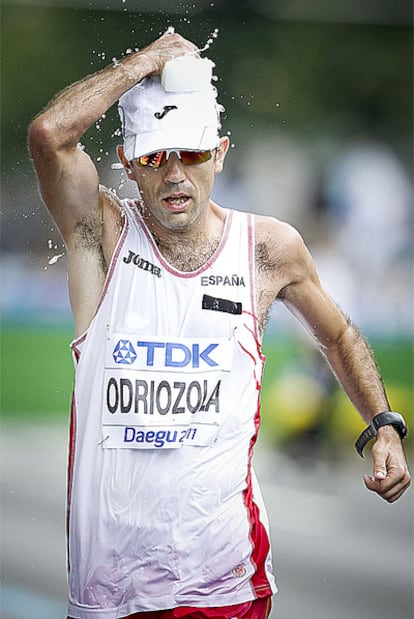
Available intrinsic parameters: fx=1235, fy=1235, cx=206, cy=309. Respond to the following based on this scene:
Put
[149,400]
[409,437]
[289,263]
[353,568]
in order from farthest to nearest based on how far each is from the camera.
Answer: [409,437], [353,568], [289,263], [149,400]

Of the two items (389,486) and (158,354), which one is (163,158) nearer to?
(158,354)

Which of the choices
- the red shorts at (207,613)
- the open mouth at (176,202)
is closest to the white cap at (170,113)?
the open mouth at (176,202)

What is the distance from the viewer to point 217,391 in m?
3.98

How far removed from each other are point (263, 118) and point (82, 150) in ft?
25.5

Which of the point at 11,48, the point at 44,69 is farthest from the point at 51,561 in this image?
the point at 11,48

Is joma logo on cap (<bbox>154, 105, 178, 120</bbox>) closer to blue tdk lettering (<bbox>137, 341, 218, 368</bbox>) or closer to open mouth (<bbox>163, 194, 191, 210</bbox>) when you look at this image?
open mouth (<bbox>163, 194, 191, 210</bbox>)

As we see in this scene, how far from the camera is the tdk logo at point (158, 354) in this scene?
3900 millimetres

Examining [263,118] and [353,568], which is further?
[263,118]

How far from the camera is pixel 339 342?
14.8ft

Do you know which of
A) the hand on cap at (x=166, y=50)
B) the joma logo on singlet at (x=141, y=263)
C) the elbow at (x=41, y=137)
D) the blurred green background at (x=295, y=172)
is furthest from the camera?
the blurred green background at (x=295, y=172)

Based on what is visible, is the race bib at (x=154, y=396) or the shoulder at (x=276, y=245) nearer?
the race bib at (x=154, y=396)

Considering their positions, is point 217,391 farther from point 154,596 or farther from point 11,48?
point 11,48

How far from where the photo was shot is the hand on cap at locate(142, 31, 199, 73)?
387 centimetres

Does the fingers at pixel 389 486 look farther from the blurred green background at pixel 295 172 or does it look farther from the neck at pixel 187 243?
the blurred green background at pixel 295 172
